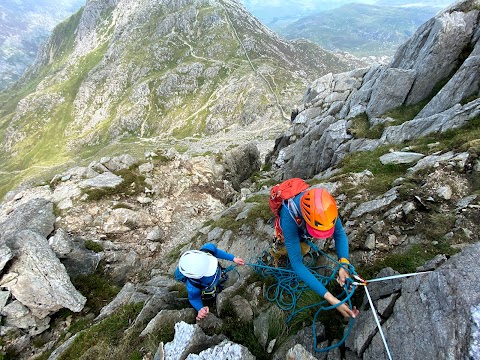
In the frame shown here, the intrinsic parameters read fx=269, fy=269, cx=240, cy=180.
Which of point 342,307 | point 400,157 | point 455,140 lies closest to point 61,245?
point 342,307

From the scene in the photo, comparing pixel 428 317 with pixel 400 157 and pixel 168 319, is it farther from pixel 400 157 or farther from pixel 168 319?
pixel 400 157

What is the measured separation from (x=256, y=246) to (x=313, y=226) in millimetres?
7397

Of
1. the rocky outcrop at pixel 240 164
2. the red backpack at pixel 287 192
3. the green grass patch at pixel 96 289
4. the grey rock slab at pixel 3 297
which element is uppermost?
the red backpack at pixel 287 192

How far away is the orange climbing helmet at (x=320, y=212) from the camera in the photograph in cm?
600

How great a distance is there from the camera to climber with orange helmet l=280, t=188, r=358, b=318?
6043 millimetres

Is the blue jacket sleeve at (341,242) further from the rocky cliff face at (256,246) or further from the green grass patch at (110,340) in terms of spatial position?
the green grass patch at (110,340)

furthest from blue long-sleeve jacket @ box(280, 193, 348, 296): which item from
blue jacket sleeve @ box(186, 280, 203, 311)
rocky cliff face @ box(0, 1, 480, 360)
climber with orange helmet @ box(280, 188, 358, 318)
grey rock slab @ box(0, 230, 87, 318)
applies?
grey rock slab @ box(0, 230, 87, 318)

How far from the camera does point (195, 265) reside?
8188 millimetres

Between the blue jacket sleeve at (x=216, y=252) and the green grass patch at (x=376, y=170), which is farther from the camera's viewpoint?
the green grass patch at (x=376, y=170)

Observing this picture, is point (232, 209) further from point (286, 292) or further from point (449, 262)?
point (449, 262)

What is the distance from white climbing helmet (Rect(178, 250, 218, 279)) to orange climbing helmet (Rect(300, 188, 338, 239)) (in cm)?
376

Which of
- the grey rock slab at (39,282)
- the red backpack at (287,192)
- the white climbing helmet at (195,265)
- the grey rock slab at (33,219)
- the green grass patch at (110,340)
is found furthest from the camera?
the grey rock slab at (33,219)

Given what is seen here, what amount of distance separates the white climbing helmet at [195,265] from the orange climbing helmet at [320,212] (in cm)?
376

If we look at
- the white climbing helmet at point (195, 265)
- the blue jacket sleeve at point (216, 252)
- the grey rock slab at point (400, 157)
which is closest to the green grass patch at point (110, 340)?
the white climbing helmet at point (195, 265)
